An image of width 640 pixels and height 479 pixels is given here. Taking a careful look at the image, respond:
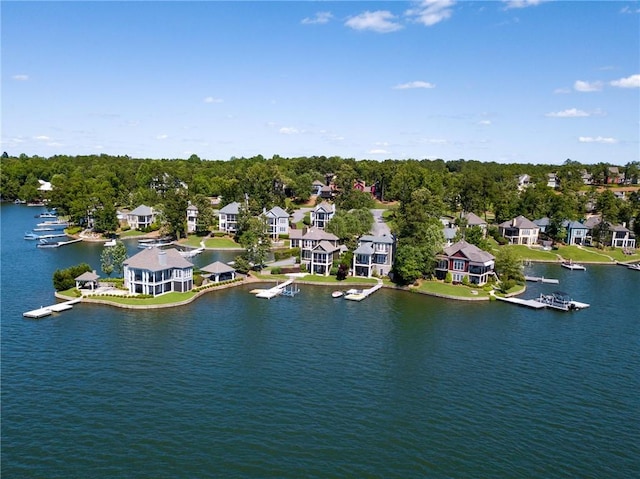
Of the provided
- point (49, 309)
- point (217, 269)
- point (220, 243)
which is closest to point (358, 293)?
point (217, 269)

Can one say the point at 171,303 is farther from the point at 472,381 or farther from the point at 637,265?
the point at 637,265

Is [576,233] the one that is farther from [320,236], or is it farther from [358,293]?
[358,293]

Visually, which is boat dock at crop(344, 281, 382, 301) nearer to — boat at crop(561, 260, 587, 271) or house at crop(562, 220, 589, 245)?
boat at crop(561, 260, 587, 271)

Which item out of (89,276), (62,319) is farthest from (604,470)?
(89,276)

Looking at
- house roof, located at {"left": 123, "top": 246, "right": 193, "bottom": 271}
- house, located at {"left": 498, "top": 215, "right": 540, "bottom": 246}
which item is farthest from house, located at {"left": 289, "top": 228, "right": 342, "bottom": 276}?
house, located at {"left": 498, "top": 215, "right": 540, "bottom": 246}

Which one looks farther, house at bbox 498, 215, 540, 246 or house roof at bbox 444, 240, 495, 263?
house at bbox 498, 215, 540, 246

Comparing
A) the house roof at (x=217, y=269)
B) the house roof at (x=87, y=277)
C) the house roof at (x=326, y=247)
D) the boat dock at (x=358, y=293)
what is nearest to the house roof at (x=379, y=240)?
the house roof at (x=326, y=247)
